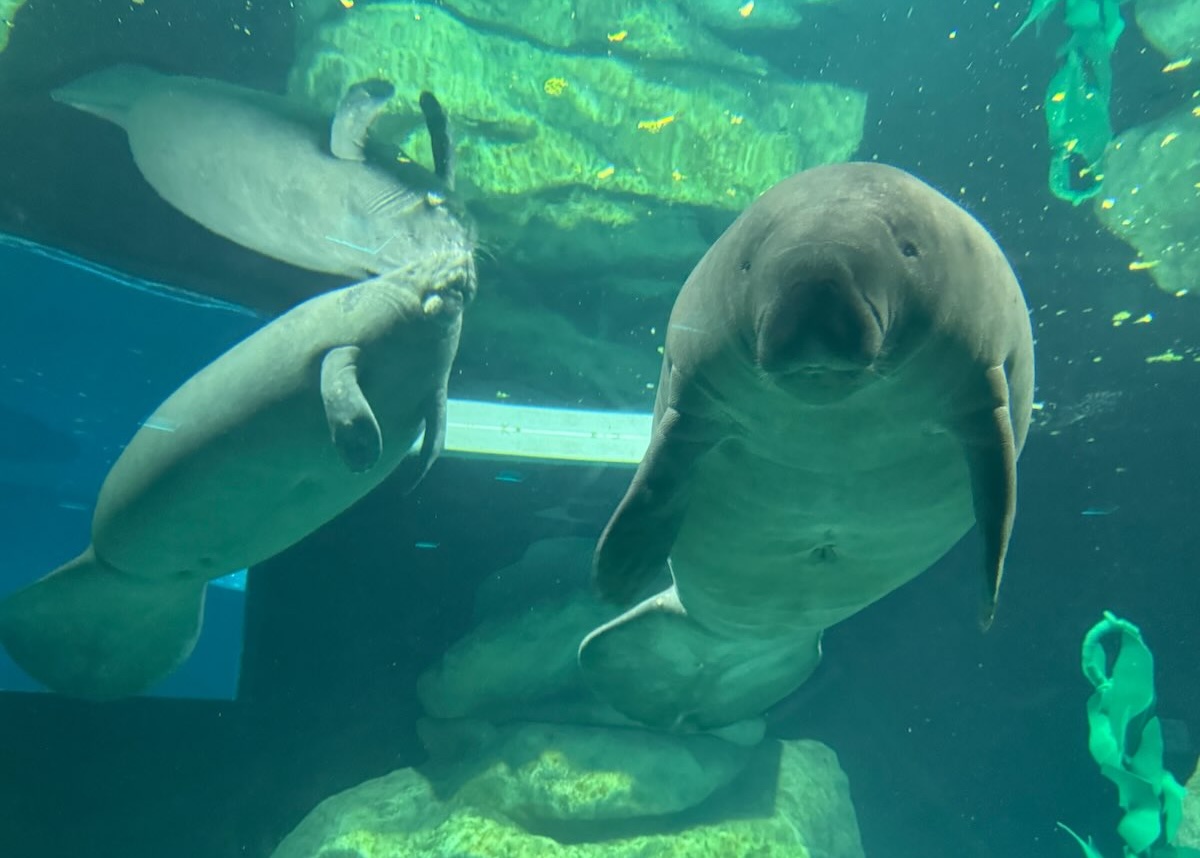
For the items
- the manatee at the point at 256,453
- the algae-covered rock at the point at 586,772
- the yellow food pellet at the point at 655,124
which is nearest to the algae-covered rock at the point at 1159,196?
the yellow food pellet at the point at 655,124

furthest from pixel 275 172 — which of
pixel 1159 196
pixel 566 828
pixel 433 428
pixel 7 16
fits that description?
pixel 1159 196

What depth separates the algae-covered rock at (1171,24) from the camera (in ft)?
17.6

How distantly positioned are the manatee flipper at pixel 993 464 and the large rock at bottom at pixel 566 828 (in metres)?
4.69

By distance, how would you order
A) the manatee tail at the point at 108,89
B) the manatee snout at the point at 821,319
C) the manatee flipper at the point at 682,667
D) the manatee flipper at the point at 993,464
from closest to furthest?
the manatee snout at the point at 821,319 → the manatee flipper at the point at 993,464 → the manatee flipper at the point at 682,667 → the manatee tail at the point at 108,89

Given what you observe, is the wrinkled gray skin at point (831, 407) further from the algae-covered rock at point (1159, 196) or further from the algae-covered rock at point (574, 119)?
the algae-covered rock at point (1159, 196)

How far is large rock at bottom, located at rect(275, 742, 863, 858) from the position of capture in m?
6.24

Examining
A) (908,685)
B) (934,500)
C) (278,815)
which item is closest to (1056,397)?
(908,685)

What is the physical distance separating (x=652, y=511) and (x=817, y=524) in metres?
0.69

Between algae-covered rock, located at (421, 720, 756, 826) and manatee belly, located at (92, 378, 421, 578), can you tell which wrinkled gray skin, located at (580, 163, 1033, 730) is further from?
algae-covered rock, located at (421, 720, 756, 826)

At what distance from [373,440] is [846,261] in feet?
10.6

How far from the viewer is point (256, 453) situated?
4.90m

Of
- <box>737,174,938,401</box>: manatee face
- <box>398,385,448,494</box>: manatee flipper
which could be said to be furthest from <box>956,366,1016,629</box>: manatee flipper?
<box>398,385,448,494</box>: manatee flipper

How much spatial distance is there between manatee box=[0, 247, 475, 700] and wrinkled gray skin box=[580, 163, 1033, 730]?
2.09m

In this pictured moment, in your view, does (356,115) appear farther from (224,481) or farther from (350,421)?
(224,481)
